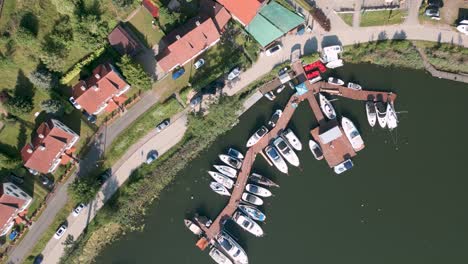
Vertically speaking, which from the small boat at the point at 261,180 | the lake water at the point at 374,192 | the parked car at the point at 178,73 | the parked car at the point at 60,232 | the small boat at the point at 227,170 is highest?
the parked car at the point at 178,73

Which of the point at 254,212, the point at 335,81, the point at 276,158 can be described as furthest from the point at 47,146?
the point at 335,81

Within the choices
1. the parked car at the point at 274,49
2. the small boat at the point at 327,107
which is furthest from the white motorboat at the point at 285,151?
the parked car at the point at 274,49

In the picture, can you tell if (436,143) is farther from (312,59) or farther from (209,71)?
(209,71)

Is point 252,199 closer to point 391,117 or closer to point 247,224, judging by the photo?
point 247,224

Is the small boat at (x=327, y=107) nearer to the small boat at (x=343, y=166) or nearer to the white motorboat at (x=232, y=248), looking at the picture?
the small boat at (x=343, y=166)

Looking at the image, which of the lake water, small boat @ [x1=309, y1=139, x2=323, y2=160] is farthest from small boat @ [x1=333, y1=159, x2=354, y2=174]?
A: small boat @ [x1=309, y1=139, x2=323, y2=160]

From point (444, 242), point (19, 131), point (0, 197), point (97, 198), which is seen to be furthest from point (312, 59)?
point (0, 197)

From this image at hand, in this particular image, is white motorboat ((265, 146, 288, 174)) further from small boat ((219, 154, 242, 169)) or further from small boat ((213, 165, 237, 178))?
small boat ((213, 165, 237, 178))
